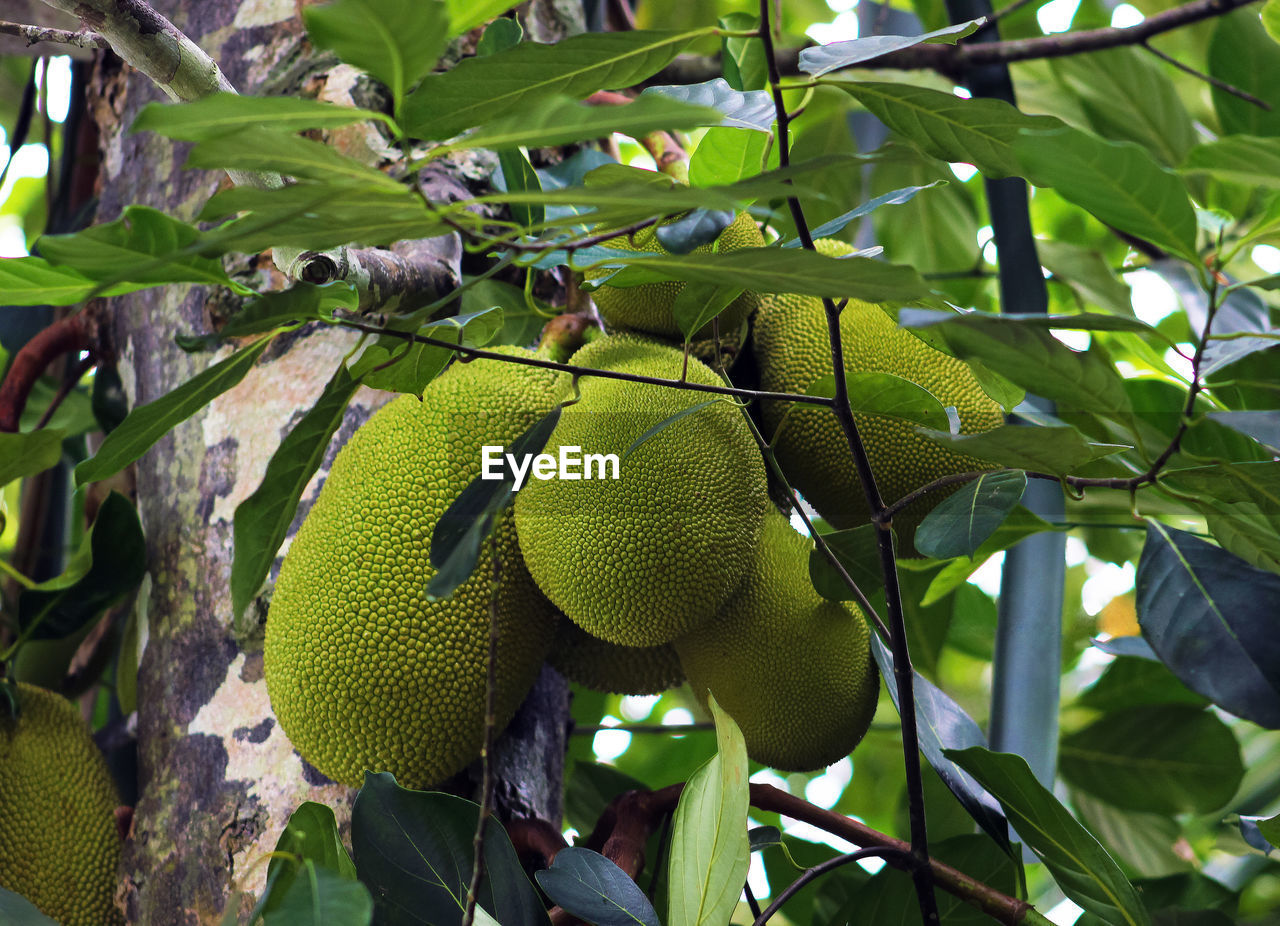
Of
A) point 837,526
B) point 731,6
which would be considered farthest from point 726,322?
point 731,6

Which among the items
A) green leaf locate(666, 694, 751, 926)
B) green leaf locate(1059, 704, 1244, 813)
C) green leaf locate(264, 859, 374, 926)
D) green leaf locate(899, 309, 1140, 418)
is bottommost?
green leaf locate(1059, 704, 1244, 813)

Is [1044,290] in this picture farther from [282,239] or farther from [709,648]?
[282,239]

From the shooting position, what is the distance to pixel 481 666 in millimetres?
699

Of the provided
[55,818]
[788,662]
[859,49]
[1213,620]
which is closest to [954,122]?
[859,49]

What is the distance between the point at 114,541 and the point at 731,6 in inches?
56.3

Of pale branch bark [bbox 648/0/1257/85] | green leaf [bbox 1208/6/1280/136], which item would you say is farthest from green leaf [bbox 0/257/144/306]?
green leaf [bbox 1208/6/1280/136]

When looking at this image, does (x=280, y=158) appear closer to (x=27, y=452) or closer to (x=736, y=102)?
(x=736, y=102)

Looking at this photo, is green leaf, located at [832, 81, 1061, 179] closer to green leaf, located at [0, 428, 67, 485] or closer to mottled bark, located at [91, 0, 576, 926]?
mottled bark, located at [91, 0, 576, 926]

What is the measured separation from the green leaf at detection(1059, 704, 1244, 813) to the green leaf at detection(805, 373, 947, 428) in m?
0.56

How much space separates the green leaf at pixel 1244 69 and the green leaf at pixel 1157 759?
2.02ft

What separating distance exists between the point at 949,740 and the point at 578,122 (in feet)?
1.76

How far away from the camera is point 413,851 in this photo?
0.58m

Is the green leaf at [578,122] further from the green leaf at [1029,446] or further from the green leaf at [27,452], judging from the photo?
the green leaf at [27,452]

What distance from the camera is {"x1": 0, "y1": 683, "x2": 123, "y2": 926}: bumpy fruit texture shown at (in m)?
0.72
